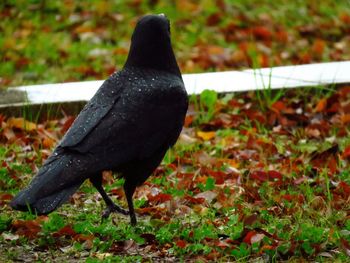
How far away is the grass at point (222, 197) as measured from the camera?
4.80 meters

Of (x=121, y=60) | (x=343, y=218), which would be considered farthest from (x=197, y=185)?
(x=121, y=60)

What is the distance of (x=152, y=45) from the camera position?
17.1 feet

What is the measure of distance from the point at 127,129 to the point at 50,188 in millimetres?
561

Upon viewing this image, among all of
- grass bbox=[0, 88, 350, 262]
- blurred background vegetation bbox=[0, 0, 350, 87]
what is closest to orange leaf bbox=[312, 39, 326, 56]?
blurred background vegetation bbox=[0, 0, 350, 87]

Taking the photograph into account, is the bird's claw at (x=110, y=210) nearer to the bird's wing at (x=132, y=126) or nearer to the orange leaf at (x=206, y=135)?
the bird's wing at (x=132, y=126)

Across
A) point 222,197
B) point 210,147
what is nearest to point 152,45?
point 222,197

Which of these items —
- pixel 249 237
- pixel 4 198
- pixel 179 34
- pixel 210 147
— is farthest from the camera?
pixel 179 34

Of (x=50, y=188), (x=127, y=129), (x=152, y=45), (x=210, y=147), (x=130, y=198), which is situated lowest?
(x=210, y=147)

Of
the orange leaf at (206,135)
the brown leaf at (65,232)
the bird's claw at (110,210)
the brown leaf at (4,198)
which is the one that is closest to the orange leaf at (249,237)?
the bird's claw at (110,210)

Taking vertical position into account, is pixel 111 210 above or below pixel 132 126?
below

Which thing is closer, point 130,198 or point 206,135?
point 130,198

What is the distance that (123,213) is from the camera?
5.29 m

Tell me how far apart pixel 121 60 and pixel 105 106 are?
13.6 feet

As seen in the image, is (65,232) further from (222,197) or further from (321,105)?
(321,105)
